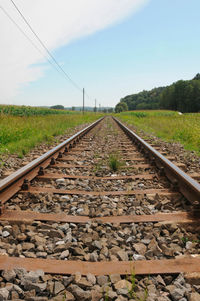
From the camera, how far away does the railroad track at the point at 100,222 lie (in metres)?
1.61

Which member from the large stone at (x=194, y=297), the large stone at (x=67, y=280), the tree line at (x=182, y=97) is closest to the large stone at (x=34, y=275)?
the large stone at (x=67, y=280)

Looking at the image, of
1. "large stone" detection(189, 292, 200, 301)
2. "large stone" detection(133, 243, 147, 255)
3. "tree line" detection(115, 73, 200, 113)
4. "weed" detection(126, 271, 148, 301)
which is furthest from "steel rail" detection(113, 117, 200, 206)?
"tree line" detection(115, 73, 200, 113)

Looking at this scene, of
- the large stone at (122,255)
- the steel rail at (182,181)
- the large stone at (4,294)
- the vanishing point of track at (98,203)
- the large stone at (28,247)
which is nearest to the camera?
the large stone at (4,294)

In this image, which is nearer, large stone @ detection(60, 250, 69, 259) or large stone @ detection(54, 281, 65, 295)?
large stone @ detection(54, 281, 65, 295)

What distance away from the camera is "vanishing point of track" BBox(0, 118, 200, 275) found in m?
1.59

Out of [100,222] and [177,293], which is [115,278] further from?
[100,222]

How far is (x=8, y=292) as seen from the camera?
1.34m

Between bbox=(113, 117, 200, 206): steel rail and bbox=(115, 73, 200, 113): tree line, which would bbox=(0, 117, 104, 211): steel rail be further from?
bbox=(115, 73, 200, 113): tree line

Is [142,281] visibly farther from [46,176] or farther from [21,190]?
[46,176]

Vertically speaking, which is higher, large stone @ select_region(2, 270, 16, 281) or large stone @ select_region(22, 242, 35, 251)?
large stone @ select_region(2, 270, 16, 281)

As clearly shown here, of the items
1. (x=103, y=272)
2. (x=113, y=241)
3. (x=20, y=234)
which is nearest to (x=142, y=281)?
(x=103, y=272)

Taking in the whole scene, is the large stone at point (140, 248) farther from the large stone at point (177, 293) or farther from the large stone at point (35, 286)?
the large stone at point (35, 286)

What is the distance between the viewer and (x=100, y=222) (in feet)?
7.14

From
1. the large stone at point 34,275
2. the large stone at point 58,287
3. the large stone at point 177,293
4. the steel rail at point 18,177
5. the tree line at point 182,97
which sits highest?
the tree line at point 182,97
